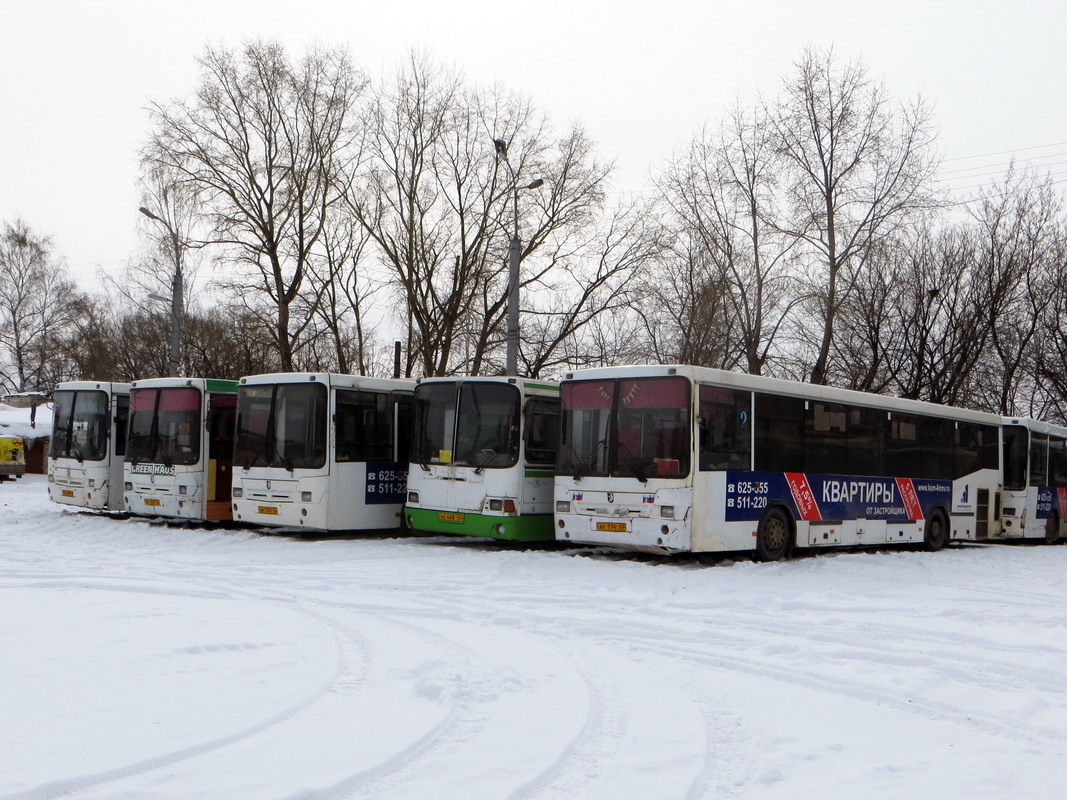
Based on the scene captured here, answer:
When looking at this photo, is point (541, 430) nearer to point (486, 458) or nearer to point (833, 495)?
point (486, 458)

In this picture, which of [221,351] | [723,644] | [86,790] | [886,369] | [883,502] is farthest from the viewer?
[221,351]

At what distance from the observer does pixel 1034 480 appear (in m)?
26.2

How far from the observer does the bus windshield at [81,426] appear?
22828 millimetres

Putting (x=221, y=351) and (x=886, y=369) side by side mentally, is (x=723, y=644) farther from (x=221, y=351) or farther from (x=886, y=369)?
(x=221, y=351)

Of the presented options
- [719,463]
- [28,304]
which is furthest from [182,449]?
[28,304]

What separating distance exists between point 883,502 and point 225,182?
941 inches

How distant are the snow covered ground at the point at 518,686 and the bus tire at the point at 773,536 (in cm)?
228

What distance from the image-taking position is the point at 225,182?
115ft

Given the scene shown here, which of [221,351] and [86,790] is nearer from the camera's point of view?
[86,790]

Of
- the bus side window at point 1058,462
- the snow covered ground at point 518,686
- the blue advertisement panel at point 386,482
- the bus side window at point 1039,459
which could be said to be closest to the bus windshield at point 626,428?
the snow covered ground at point 518,686

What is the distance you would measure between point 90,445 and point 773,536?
46.7ft

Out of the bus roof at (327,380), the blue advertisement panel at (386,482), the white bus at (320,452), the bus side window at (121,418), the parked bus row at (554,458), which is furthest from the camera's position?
the bus side window at (121,418)

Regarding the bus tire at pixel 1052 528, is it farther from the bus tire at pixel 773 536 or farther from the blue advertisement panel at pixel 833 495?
the bus tire at pixel 773 536

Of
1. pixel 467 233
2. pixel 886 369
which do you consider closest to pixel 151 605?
pixel 467 233
